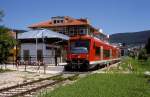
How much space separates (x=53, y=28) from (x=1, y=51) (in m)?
56.4

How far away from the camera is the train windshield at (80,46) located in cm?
3469

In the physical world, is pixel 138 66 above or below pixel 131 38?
below

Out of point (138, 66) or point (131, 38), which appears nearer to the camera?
point (138, 66)

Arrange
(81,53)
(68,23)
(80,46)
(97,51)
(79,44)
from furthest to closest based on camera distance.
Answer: (68,23), (97,51), (80,46), (79,44), (81,53)

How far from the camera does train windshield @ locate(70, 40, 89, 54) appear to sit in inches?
1366

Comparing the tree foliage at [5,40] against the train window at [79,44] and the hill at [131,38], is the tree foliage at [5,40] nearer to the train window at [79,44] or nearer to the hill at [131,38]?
the train window at [79,44]

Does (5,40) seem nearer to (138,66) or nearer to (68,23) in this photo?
(138,66)

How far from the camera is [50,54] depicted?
179 ft

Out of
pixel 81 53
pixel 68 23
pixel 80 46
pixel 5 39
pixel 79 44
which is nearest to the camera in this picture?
pixel 81 53

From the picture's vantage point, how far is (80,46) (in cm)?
3506

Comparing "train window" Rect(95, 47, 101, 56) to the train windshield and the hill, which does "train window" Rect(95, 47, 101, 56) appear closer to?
the train windshield

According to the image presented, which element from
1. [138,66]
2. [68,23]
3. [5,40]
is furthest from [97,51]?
[68,23]

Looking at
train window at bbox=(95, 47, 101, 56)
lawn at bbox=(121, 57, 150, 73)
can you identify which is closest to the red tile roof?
lawn at bbox=(121, 57, 150, 73)

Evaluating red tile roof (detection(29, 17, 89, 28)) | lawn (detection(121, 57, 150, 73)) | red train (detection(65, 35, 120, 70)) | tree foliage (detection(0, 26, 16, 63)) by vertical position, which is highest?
red tile roof (detection(29, 17, 89, 28))
